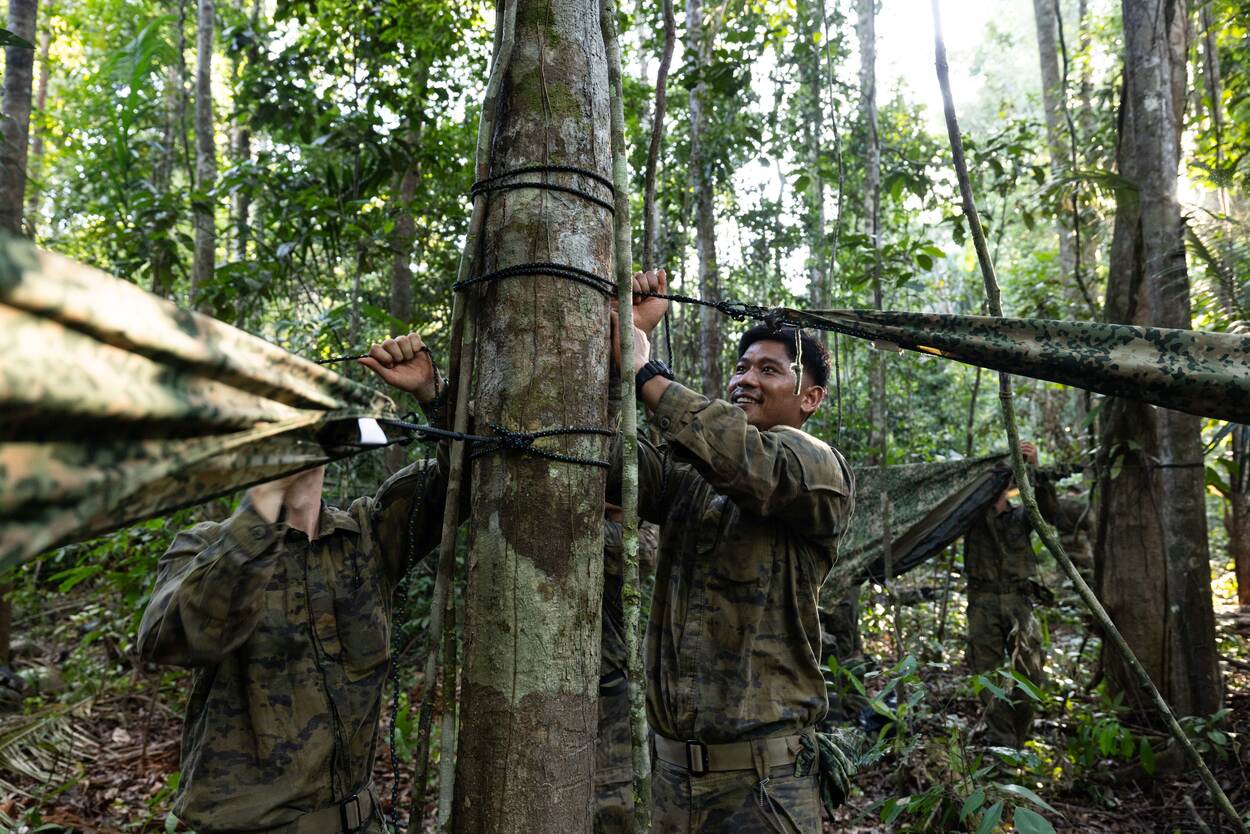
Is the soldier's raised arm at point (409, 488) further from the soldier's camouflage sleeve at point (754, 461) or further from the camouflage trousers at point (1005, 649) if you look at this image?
the camouflage trousers at point (1005, 649)

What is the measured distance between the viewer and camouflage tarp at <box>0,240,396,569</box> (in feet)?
2.16

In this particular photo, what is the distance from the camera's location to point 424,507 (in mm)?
2244

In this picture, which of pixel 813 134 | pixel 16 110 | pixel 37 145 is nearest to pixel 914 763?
pixel 16 110

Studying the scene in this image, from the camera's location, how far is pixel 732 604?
234cm

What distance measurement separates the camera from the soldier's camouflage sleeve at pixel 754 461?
199 cm

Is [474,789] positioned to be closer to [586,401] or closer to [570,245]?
[586,401]

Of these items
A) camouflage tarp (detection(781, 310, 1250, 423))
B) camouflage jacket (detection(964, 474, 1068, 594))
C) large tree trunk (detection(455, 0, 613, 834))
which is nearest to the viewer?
large tree trunk (detection(455, 0, 613, 834))

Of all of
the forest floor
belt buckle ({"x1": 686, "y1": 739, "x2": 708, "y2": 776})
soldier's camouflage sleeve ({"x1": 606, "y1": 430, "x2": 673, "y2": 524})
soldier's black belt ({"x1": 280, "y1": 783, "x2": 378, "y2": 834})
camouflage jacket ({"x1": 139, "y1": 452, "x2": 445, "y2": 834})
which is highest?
soldier's camouflage sleeve ({"x1": 606, "y1": 430, "x2": 673, "y2": 524})

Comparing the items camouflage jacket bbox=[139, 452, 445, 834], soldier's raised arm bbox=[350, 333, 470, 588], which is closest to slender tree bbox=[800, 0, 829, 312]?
soldier's raised arm bbox=[350, 333, 470, 588]

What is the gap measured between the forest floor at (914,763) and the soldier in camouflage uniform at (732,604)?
1.15 m

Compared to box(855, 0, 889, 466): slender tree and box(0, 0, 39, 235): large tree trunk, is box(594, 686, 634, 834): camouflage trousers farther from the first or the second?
box(0, 0, 39, 235): large tree trunk

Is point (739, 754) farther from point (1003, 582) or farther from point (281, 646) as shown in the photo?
point (1003, 582)

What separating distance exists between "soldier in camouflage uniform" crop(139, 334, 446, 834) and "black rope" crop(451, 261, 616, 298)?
0.51m

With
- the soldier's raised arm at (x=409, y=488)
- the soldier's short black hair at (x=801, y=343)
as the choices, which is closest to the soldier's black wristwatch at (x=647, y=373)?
the soldier's raised arm at (x=409, y=488)
